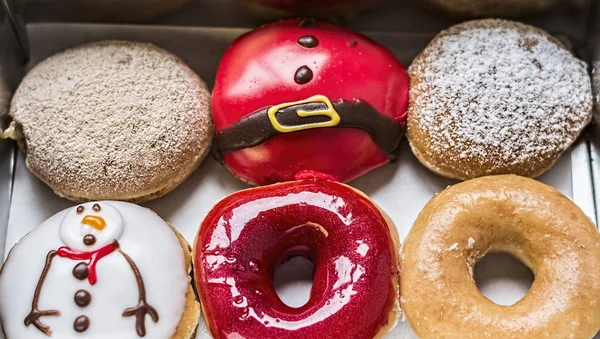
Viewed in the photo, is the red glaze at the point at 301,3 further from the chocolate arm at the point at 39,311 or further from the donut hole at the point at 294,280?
the chocolate arm at the point at 39,311

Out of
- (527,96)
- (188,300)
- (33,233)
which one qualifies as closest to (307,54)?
(527,96)

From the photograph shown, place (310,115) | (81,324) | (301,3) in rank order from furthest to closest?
(301,3) → (310,115) → (81,324)

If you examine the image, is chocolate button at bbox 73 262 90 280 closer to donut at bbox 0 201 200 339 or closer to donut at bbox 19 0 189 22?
donut at bbox 0 201 200 339

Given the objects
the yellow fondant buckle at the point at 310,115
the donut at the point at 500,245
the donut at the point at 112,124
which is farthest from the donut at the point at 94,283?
the donut at the point at 500,245

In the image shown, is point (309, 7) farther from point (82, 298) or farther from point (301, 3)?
point (82, 298)

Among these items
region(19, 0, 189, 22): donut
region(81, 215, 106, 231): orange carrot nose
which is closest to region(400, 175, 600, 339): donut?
region(81, 215, 106, 231): orange carrot nose

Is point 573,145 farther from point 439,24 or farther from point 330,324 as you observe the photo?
point 330,324

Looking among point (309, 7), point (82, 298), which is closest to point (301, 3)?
point (309, 7)
